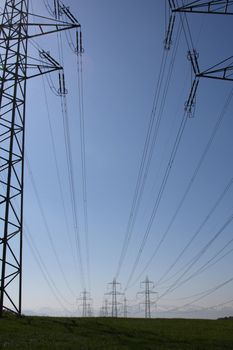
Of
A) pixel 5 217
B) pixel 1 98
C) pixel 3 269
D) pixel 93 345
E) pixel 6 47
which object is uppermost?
pixel 6 47

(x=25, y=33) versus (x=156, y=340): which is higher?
(x=25, y=33)

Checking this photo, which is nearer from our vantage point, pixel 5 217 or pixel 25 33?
pixel 5 217

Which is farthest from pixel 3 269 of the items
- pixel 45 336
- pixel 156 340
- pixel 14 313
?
pixel 156 340

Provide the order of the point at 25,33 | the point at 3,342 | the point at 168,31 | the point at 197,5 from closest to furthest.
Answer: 1. the point at 3,342
2. the point at 197,5
3. the point at 168,31
4. the point at 25,33

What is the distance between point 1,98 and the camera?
1400 inches

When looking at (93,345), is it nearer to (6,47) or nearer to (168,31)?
(168,31)

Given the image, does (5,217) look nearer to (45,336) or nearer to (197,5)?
(45,336)

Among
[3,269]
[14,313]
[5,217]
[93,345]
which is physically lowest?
[93,345]

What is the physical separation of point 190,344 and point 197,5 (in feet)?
55.2

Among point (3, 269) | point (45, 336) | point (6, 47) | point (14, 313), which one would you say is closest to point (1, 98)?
point (6, 47)

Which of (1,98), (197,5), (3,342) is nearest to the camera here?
(3,342)

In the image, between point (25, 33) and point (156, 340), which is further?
point (25, 33)

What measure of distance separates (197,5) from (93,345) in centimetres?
1763

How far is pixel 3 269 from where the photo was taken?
32188mm
